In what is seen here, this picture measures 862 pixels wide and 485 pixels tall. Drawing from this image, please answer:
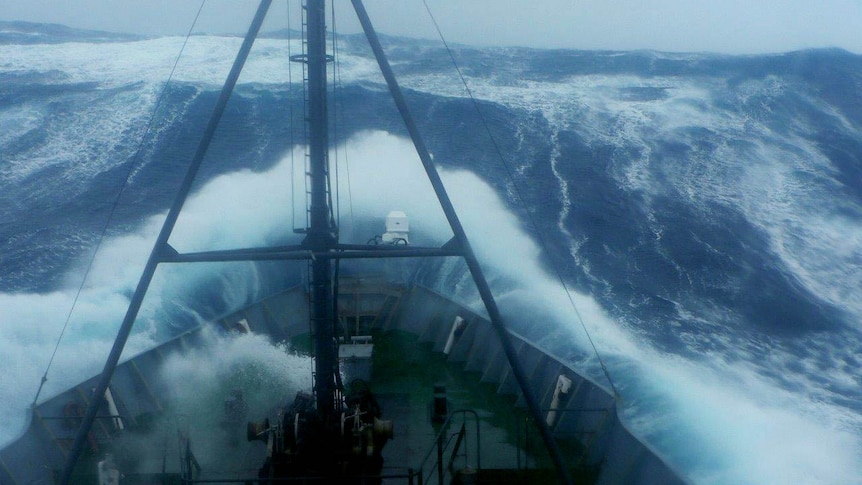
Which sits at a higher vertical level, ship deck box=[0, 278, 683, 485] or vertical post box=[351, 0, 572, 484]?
vertical post box=[351, 0, 572, 484]

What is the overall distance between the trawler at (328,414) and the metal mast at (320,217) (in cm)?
2

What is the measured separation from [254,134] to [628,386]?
19404mm

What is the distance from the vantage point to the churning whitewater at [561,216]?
1388 centimetres

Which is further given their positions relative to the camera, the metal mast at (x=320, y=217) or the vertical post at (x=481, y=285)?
the metal mast at (x=320, y=217)

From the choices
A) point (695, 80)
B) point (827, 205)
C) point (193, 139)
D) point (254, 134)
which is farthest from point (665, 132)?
point (193, 139)

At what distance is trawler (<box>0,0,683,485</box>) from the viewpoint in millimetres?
7668

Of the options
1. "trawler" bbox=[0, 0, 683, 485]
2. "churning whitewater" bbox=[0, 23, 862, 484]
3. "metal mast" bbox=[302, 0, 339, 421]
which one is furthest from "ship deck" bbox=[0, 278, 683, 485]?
"metal mast" bbox=[302, 0, 339, 421]

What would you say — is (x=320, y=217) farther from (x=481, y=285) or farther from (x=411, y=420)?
(x=411, y=420)

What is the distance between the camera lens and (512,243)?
67.2 ft

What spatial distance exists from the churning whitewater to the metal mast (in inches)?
157

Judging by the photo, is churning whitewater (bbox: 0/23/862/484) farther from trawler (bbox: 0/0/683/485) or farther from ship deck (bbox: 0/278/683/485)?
trawler (bbox: 0/0/683/485)

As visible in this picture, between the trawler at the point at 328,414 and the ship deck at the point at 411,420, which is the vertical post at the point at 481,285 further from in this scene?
the ship deck at the point at 411,420

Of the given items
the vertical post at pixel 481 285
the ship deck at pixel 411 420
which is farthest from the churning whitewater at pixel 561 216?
the vertical post at pixel 481 285

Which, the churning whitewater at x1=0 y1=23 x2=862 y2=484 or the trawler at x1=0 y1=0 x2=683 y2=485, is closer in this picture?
the trawler at x1=0 y1=0 x2=683 y2=485
